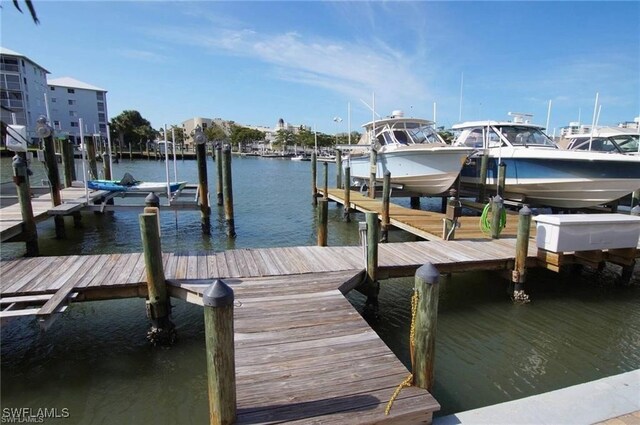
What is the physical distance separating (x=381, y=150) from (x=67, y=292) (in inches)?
537

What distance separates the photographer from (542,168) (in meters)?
13.3

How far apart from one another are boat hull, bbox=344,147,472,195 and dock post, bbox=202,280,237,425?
41.0 ft

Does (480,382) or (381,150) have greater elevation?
(381,150)

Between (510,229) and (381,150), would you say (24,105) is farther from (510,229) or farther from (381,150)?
(510,229)

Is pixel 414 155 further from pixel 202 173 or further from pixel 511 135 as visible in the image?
pixel 202 173

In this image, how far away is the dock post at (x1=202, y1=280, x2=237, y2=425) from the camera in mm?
2744

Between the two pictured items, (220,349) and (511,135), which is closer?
(220,349)

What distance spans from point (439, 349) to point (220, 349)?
431 centimetres

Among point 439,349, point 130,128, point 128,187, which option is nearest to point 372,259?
point 439,349

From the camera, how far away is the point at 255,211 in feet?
63.4

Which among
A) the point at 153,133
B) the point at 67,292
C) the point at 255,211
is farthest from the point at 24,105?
the point at 67,292

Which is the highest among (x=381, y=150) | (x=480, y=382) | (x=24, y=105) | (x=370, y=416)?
(x=24, y=105)

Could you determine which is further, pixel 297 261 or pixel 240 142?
pixel 240 142

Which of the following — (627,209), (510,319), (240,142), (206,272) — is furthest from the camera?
(240,142)
